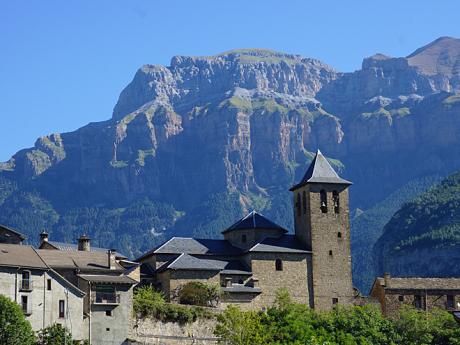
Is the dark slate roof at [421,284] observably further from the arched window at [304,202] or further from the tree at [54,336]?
the tree at [54,336]

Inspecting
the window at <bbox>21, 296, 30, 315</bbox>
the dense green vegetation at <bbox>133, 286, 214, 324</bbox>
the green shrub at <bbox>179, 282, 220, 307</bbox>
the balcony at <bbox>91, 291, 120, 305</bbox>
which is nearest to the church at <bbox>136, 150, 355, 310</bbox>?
the green shrub at <bbox>179, 282, 220, 307</bbox>

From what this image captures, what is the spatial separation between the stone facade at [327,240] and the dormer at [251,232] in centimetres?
266

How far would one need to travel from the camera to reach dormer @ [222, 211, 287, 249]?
10250 centimetres

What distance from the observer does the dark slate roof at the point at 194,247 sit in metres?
98.4

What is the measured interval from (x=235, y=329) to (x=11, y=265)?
18742 millimetres

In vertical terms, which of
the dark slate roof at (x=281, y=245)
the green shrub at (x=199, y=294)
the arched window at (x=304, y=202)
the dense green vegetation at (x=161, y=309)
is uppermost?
the arched window at (x=304, y=202)

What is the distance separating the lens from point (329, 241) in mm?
101438

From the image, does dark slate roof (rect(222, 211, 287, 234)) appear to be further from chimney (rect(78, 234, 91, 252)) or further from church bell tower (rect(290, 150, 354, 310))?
chimney (rect(78, 234, 91, 252))

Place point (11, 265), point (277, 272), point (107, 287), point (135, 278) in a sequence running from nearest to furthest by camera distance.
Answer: point (11, 265) < point (107, 287) < point (135, 278) < point (277, 272)

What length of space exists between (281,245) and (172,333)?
58.7 ft

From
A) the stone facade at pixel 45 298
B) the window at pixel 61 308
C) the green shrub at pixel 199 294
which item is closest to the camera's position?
the stone facade at pixel 45 298

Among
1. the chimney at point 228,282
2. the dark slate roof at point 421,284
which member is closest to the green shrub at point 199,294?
the chimney at point 228,282

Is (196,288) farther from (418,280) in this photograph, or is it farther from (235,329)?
(418,280)

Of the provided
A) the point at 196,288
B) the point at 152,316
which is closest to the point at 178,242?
the point at 196,288
